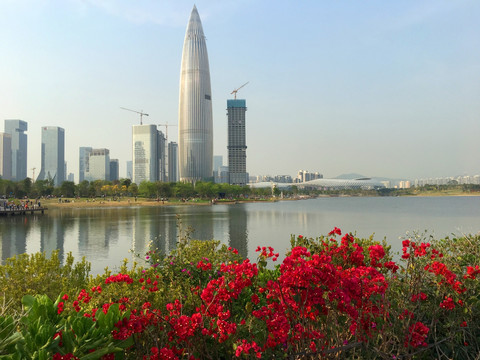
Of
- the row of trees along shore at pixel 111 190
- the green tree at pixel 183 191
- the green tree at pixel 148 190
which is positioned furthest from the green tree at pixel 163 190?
the green tree at pixel 183 191

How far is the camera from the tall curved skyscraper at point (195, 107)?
602 ft

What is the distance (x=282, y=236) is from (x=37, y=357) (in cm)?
2686

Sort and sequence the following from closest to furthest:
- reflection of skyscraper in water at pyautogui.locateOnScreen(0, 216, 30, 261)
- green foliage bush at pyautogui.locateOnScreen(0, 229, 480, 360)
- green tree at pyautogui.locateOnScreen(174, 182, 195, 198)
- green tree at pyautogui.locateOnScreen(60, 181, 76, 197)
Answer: green foliage bush at pyautogui.locateOnScreen(0, 229, 480, 360) < reflection of skyscraper in water at pyautogui.locateOnScreen(0, 216, 30, 261) < green tree at pyautogui.locateOnScreen(60, 181, 76, 197) < green tree at pyautogui.locateOnScreen(174, 182, 195, 198)

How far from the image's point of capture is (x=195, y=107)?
607ft

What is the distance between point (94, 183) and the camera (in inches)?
4579

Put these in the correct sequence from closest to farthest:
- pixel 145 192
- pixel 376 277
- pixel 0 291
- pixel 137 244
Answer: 1. pixel 376 277
2. pixel 0 291
3. pixel 137 244
4. pixel 145 192

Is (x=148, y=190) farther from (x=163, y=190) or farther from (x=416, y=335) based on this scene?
(x=416, y=335)

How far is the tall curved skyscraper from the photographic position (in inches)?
7229

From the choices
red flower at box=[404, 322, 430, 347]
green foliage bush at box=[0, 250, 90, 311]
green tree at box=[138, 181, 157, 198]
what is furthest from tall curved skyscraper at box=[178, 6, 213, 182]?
red flower at box=[404, 322, 430, 347]

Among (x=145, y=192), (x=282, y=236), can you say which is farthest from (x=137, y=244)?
(x=145, y=192)

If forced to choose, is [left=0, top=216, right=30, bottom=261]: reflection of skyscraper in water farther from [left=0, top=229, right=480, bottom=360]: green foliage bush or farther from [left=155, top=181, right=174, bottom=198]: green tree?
[left=155, top=181, right=174, bottom=198]: green tree

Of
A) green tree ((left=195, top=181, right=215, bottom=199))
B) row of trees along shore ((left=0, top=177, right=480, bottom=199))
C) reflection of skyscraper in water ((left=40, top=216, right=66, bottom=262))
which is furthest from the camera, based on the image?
green tree ((left=195, top=181, right=215, bottom=199))

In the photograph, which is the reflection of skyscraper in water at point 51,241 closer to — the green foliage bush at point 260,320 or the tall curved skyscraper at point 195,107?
the green foliage bush at point 260,320

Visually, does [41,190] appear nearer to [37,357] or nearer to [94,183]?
[94,183]
